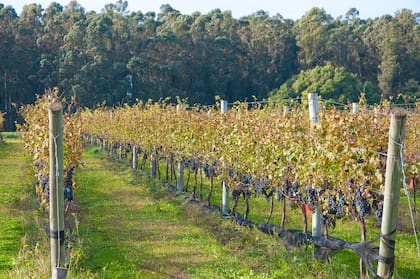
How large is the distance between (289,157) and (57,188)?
3279 mm

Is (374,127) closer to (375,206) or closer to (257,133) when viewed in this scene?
(375,206)

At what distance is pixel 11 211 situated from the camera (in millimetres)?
10594

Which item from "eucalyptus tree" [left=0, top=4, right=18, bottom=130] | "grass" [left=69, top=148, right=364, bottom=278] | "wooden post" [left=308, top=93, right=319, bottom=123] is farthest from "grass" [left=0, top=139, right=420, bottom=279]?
"eucalyptus tree" [left=0, top=4, right=18, bottom=130]

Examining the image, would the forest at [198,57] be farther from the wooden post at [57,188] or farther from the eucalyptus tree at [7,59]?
the wooden post at [57,188]

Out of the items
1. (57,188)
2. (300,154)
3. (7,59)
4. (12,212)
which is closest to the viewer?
(57,188)

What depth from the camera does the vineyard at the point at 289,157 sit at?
6.02 metres

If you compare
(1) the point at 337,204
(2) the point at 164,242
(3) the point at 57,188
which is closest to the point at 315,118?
(1) the point at 337,204

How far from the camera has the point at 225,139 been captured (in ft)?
32.5

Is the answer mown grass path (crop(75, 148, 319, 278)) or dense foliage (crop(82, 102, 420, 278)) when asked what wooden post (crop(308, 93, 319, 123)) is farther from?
mown grass path (crop(75, 148, 319, 278))

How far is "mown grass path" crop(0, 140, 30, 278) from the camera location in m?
7.51

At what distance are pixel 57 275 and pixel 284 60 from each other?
4932 centimetres

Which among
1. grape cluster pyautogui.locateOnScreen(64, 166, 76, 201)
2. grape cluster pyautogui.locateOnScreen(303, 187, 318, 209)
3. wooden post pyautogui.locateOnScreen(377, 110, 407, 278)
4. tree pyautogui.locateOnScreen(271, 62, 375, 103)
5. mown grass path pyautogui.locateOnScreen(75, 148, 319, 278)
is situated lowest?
mown grass path pyautogui.locateOnScreen(75, 148, 319, 278)

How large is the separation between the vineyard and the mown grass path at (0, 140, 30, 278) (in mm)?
802

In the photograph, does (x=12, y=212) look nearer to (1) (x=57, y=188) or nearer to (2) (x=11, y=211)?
(2) (x=11, y=211)
